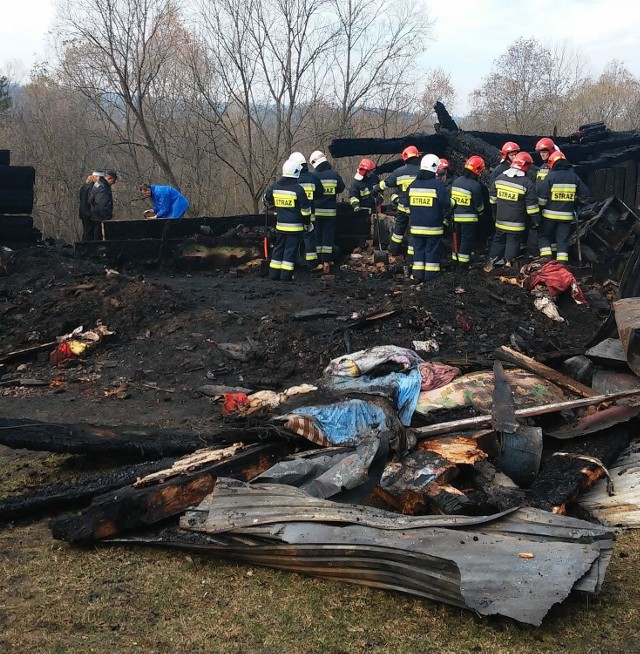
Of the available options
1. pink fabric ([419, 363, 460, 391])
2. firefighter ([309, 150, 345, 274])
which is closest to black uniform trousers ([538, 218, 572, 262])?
firefighter ([309, 150, 345, 274])

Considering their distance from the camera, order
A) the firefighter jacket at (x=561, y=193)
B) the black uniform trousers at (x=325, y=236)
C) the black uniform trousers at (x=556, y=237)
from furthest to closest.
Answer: the black uniform trousers at (x=325, y=236), the black uniform trousers at (x=556, y=237), the firefighter jacket at (x=561, y=193)

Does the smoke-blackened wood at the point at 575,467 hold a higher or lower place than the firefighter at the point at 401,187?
lower

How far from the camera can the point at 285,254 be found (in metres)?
12.0

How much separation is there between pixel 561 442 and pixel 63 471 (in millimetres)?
4243

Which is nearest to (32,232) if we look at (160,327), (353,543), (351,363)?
(160,327)

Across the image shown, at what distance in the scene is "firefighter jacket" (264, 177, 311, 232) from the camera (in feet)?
38.5

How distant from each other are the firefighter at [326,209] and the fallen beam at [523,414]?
24.7 ft

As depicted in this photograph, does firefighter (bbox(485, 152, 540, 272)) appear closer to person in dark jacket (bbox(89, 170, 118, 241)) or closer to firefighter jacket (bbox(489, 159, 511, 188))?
firefighter jacket (bbox(489, 159, 511, 188))

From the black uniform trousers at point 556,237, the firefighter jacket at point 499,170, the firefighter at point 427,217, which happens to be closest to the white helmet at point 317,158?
the firefighter at point 427,217

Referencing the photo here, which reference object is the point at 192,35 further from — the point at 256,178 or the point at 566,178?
the point at 566,178

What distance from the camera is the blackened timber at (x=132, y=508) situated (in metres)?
4.52

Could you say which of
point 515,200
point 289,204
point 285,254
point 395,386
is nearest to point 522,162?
point 515,200

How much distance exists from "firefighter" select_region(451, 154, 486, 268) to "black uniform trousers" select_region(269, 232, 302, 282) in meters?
2.83

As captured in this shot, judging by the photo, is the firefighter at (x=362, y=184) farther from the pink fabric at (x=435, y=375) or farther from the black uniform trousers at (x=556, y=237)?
the pink fabric at (x=435, y=375)
